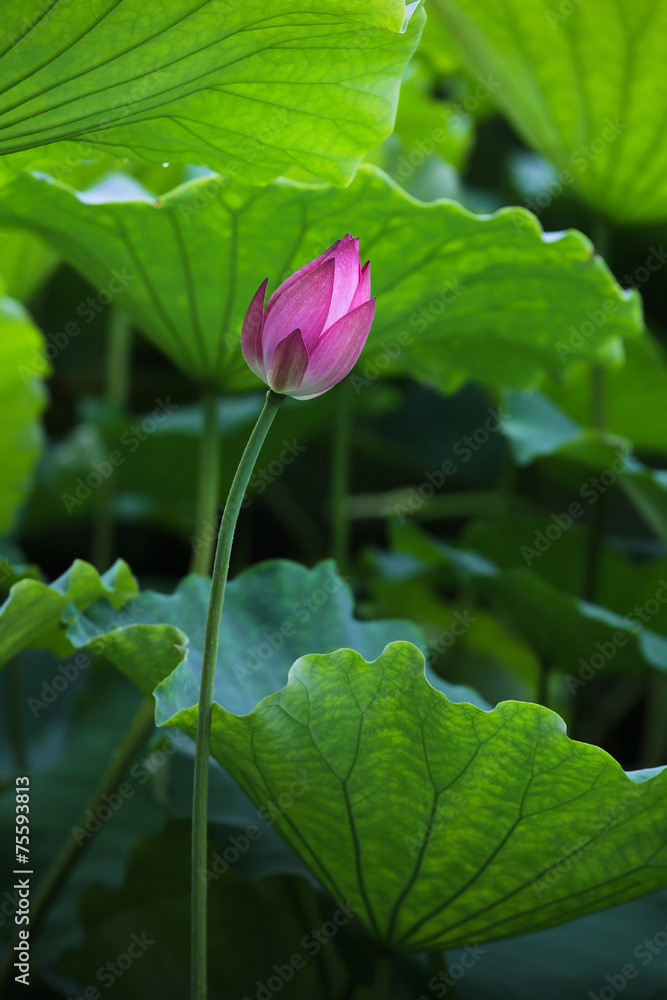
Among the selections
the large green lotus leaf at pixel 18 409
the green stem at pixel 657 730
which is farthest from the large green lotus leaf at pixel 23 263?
the green stem at pixel 657 730

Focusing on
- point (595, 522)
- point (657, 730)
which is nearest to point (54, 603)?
point (595, 522)

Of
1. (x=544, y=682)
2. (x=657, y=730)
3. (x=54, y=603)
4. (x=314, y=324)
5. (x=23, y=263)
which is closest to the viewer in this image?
(x=314, y=324)

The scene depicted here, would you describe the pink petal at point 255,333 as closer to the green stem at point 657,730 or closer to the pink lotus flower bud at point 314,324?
the pink lotus flower bud at point 314,324

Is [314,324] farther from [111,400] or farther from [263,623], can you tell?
[111,400]

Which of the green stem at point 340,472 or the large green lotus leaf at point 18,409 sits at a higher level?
the large green lotus leaf at point 18,409

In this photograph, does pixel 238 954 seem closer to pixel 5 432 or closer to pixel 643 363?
pixel 5 432

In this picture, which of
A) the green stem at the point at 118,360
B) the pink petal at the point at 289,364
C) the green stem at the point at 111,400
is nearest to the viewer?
the pink petal at the point at 289,364

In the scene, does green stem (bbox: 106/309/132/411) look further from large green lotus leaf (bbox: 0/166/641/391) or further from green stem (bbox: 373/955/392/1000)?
green stem (bbox: 373/955/392/1000)
